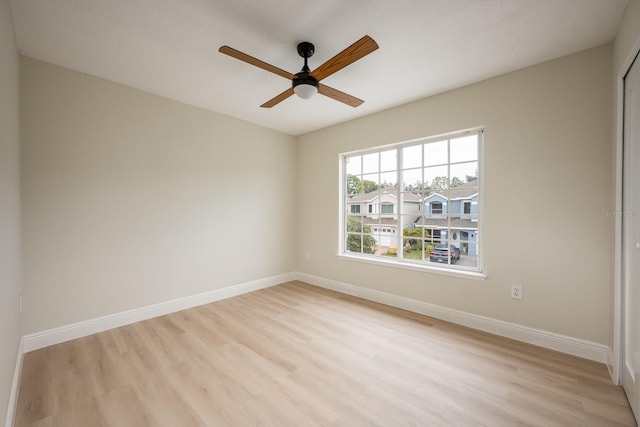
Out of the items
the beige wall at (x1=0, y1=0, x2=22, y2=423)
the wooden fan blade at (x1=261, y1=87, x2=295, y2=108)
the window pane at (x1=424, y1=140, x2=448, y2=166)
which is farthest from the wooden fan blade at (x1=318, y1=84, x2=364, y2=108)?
the beige wall at (x1=0, y1=0, x2=22, y2=423)

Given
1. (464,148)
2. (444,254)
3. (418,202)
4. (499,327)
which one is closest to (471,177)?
(464,148)

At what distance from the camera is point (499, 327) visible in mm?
2572

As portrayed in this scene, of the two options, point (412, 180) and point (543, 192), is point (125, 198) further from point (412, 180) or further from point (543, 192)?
point (543, 192)

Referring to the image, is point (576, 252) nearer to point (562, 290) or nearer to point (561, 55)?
point (562, 290)

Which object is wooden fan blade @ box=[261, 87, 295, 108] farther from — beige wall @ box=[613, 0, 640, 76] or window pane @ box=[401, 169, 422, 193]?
beige wall @ box=[613, 0, 640, 76]

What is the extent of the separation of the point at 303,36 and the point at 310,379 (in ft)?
8.35

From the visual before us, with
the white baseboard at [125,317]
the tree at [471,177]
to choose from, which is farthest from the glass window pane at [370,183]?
the white baseboard at [125,317]

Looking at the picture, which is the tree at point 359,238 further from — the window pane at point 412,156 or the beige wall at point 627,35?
the beige wall at point 627,35

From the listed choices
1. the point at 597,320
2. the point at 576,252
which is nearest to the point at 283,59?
the point at 576,252

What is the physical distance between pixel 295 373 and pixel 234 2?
2596mm

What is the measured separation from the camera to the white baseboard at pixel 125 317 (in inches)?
92.8

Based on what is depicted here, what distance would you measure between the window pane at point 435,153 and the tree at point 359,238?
4.01ft

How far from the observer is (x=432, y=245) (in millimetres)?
3178

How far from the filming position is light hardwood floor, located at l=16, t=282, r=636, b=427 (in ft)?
5.17
